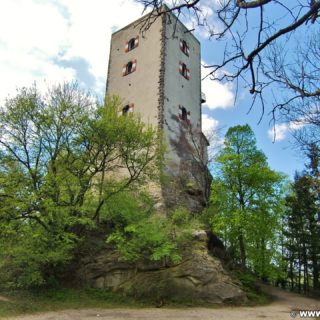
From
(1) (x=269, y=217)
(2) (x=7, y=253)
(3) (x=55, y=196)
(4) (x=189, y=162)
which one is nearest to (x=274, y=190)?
(1) (x=269, y=217)

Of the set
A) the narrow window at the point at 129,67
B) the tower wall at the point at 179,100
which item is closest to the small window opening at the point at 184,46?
the tower wall at the point at 179,100

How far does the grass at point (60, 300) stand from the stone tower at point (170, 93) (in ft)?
22.4

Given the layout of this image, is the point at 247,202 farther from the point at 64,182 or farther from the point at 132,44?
the point at 132,44

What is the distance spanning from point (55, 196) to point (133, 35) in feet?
55.8

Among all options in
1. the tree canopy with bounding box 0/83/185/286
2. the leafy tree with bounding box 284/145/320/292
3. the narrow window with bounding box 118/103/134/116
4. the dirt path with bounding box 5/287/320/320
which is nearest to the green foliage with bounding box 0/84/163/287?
the tree canopy with bounding box 0/83/185/286

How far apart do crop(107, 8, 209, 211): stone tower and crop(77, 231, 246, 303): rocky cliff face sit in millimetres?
4970

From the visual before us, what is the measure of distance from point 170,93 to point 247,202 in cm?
896

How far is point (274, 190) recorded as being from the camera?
19.9 metres

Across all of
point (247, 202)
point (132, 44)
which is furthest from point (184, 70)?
point (247, 202)

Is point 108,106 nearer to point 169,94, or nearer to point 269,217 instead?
point 169,94

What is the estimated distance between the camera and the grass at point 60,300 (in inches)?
437

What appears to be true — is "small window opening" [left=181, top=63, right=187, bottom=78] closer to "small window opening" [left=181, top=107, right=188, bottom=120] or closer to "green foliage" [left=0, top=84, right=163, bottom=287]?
"small window opening" [left=181, top=107, right=188, bottom=120]

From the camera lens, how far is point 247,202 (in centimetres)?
1989

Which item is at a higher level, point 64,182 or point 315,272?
point 64,182
